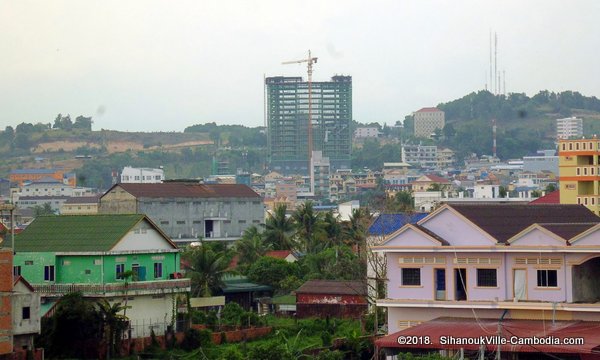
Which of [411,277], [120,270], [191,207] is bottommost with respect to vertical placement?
[120,270]

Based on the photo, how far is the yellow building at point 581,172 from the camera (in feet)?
195

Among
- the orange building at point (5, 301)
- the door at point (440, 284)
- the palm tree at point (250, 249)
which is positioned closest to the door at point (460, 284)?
the door at point (440, 284)

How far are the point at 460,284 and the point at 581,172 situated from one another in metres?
28.2

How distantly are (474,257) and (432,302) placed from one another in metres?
1.47

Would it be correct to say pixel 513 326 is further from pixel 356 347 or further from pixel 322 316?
pixel 322 316

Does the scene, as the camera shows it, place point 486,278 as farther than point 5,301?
No

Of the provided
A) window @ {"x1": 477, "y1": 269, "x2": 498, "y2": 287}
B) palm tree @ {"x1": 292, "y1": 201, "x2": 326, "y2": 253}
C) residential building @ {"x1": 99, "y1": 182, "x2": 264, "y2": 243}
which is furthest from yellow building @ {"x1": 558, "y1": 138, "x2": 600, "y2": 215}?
window @ {"x1": 477, "y1": 269, "x2": 498, "y2": 287}

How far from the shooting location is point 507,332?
30.2 m

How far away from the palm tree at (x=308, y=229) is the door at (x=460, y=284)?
35.5 meters

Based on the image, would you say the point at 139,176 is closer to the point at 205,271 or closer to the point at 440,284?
the point at 205,271

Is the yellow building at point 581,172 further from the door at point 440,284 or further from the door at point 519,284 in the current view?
the door at point 519,284

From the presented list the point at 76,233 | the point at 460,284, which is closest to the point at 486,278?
the point at 460,284

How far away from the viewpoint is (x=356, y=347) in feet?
122

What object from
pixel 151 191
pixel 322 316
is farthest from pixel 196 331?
pixel 151 191
